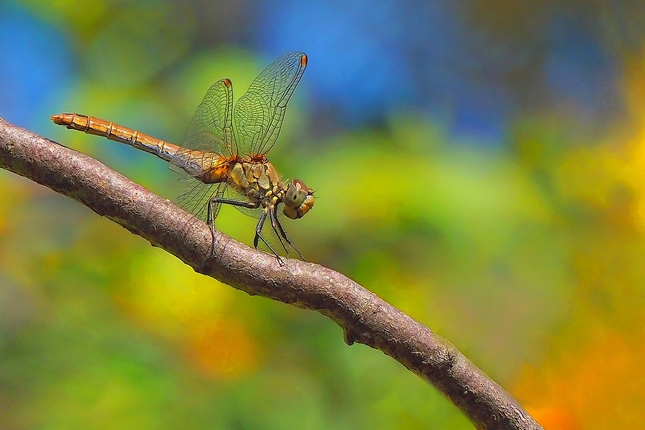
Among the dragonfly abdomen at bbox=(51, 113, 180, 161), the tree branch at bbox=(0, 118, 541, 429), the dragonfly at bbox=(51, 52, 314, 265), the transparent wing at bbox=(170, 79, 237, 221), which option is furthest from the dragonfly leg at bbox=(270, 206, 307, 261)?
the tree branch at bbox=(0, 118, 541, 429)

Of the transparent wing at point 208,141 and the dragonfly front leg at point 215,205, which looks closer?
the dragonfly front leg at point 215,205

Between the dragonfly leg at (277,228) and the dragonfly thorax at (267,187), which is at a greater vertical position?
the dragonfly thorax at (267,187)

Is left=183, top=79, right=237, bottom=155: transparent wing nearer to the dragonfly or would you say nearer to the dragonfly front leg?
the dragonfly

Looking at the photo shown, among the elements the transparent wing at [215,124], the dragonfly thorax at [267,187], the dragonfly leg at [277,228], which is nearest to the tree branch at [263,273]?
the dragonfly leg at [277,228]

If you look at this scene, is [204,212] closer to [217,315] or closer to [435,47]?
[217,315]

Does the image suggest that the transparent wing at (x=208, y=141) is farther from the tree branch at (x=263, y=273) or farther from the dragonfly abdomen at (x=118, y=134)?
the tree branch at (x=263, y=273)

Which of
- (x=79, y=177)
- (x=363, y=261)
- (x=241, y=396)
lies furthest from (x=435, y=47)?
(x=79, y=177)

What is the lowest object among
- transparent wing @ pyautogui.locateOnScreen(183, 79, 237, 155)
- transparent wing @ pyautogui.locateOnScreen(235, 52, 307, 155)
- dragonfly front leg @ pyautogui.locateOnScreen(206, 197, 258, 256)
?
dragonfly front leg @ pyautogui.locateOnScreen(206, 197, 258, 256)

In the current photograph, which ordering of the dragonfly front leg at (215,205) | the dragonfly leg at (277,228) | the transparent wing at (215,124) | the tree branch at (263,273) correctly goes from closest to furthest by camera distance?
the tree branch at (263,273)
the dragonfly front leg at (215,205)
the dragonfly leg at (277,228)
the transparent wing at (215,124)

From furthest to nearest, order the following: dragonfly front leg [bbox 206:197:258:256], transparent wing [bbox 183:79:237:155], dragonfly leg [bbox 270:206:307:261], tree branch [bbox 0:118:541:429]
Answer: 1. transparent wing [bbox 183:79:237:155]
2. dragonfly leg [bbox 270:206:307:261]
3. dragonfly front leg [bbox 206:197:258:256]
4. tree branch [bbox 0:118:541:429]
